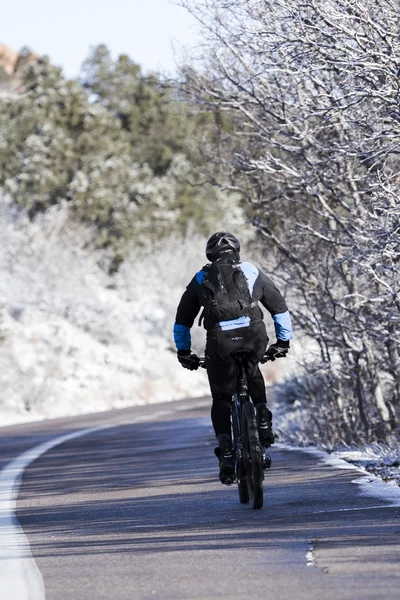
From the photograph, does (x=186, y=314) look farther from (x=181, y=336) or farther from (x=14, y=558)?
(x=14, y=558)

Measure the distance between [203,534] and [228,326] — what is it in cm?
173

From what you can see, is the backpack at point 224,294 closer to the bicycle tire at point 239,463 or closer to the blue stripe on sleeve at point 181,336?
the blue stripe on sleeve at point 181,336

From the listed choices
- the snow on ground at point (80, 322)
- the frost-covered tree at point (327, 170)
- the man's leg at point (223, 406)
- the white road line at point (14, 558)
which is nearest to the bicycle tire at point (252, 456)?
the man's leg at point (223, 406)

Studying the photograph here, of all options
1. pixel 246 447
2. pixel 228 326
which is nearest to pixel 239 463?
pixel 246 447

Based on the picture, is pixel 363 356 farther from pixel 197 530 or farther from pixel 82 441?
pixel 197 530

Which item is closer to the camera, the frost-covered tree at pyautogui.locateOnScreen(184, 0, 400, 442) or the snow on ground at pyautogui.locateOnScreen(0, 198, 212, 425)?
the frost-covered tree at pyautogui.locateOnScreen(184, 0, 400, 442)

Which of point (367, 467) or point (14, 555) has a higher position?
point (367, 467)

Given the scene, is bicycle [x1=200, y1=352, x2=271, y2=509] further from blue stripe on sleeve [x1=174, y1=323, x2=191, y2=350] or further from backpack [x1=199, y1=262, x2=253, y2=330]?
backpack [x1=199, y1=262, x2=253, y2=330]

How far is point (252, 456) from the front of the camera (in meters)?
8.63

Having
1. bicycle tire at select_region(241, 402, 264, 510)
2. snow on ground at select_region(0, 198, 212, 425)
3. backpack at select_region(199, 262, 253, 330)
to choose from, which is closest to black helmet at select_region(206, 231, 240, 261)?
backpack at select_region(199, 262, 253, 330)

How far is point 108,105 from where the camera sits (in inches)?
2420

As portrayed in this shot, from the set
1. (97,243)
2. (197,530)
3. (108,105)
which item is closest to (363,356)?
(197,530)

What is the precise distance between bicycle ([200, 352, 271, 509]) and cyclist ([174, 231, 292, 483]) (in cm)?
5

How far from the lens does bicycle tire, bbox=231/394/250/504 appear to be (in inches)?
349
